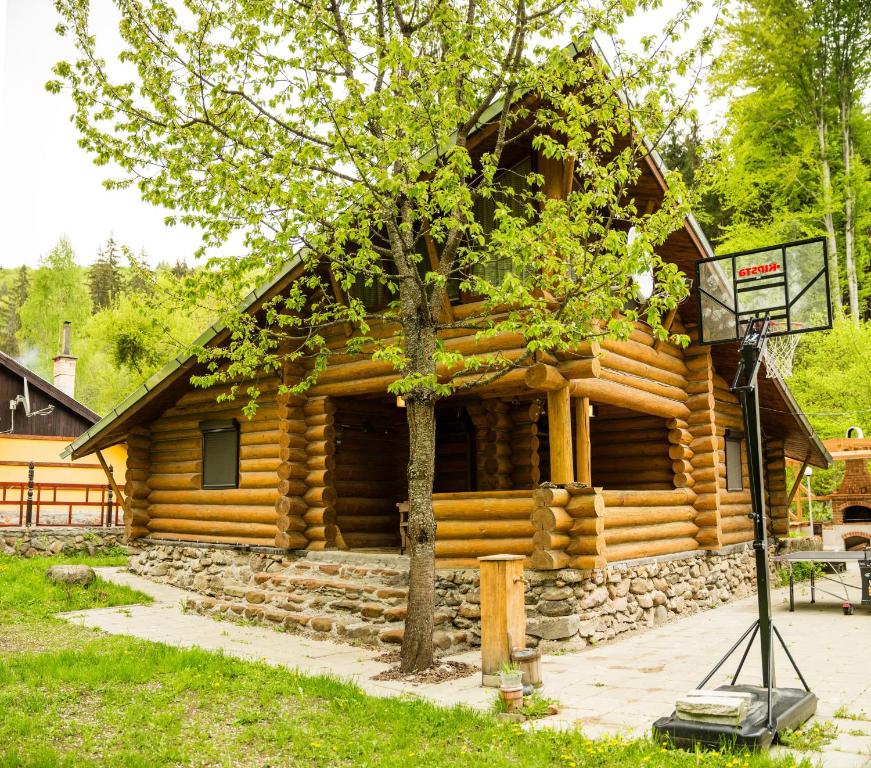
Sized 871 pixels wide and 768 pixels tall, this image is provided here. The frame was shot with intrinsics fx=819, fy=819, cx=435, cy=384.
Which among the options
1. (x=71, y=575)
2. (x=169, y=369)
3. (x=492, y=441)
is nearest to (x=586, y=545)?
(x=492, y=441)

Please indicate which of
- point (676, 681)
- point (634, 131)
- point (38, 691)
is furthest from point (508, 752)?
point (634, 131)

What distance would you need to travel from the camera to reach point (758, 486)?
20.4ft

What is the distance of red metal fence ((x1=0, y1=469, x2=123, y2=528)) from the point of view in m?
18.5

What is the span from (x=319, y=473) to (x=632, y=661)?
5977mm

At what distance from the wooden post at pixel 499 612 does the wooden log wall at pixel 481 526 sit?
228cm

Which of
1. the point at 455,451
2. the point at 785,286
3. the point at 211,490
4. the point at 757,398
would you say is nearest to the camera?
the point at 757,398

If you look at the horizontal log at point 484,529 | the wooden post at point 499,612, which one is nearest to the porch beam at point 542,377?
the horizontal log at point 484,529

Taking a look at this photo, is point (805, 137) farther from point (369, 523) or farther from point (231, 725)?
point (231, 725)

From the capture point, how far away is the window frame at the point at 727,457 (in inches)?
607

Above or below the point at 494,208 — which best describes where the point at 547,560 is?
below

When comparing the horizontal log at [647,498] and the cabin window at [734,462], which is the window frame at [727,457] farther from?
the horizontal log at [647,498]

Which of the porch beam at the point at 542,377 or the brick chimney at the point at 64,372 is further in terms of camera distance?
the brick chimney at the point at 64,372

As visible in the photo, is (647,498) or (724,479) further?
(724,479)

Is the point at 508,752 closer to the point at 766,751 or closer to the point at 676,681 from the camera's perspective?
the point at 766,751
